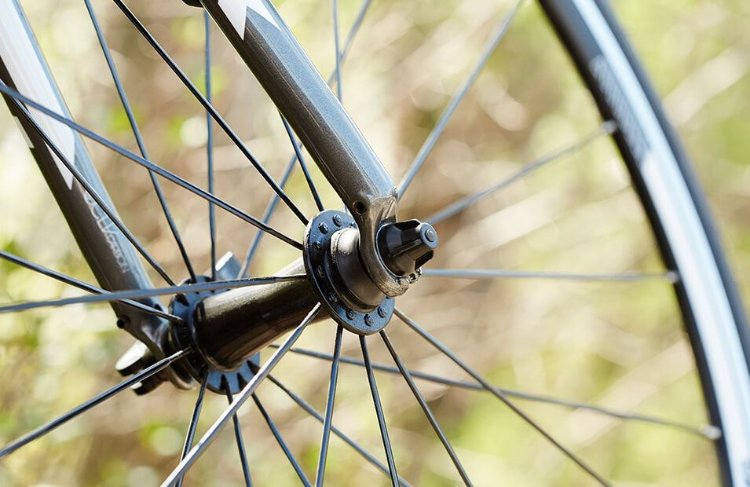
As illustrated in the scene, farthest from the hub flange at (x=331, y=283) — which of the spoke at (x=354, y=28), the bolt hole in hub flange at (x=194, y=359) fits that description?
the spoke at (x=354, y=28)

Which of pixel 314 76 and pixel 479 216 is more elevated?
pixel 479 216

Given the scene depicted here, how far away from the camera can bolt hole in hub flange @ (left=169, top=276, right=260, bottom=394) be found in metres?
0.65

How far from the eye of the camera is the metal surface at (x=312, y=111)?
53 centimetres

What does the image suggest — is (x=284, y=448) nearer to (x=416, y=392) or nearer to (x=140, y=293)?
(x=416, y=392)

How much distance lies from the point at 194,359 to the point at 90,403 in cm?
9

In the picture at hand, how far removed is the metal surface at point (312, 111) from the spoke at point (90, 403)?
6.5 inches

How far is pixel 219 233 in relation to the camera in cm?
148

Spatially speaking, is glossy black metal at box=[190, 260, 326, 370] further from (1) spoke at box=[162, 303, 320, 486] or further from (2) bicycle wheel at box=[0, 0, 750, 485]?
(2) bicycle wheel at box=[0, 0, 750, 485]

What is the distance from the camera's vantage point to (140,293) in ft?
1.66

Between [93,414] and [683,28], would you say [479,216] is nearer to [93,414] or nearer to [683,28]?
[683,28]

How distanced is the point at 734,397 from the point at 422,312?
0.85 meters

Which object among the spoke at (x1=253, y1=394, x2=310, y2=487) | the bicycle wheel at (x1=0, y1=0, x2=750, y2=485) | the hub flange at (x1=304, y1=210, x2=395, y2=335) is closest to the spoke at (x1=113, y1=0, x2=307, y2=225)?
the hub flange at (x1=304, y1=210, x2=395, y2=335)

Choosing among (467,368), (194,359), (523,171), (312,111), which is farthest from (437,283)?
(312,111)

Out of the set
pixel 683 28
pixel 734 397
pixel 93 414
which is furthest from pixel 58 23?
pixel 683 28
